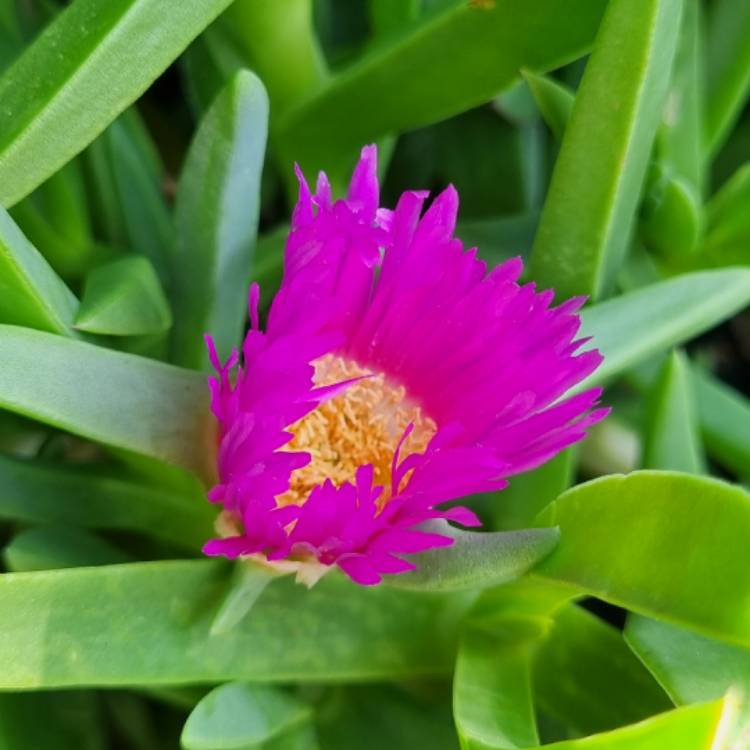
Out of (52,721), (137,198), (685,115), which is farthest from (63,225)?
(685,115)

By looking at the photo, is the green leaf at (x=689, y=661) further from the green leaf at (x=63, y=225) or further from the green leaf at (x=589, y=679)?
the green leaf at (x=63, y=225)

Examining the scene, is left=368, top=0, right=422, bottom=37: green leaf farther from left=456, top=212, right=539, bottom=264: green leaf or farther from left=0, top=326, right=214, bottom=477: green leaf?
left=0, top=326, right=214, bottom=477: green leaf

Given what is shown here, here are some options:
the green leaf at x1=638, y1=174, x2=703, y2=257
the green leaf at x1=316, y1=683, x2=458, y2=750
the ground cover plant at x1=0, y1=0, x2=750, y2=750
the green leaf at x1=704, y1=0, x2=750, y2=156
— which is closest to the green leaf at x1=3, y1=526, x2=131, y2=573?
the ground cover plant at x1=0, y1=0, x2=750, y2=750

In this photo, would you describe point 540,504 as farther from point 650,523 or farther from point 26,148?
point 26,148

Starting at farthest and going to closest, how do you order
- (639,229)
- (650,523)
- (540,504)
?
(639,229)
(540,504)
(650,523)

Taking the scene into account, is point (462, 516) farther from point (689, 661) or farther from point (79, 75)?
point (79, 75)

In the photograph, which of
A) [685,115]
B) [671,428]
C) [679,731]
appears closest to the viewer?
[679,731]

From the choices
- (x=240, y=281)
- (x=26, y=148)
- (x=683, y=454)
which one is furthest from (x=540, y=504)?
(x=26, y=148)
